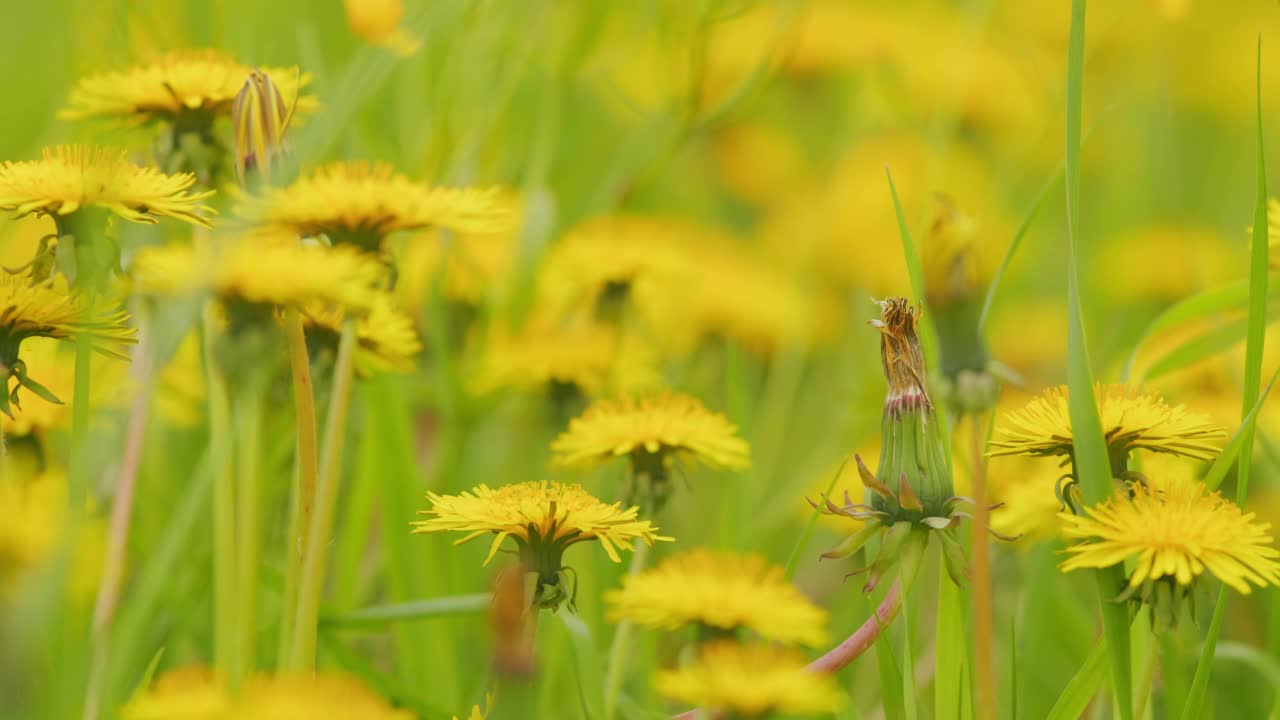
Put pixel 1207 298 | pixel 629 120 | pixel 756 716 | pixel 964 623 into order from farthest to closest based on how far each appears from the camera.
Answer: pixel 629 120
pixel 1207 298
pixel 964 623
pixel 756 716

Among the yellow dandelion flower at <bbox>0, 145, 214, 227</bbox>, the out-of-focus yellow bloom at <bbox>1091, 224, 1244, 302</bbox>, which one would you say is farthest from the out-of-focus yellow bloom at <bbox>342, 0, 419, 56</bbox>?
the out-of-focus yellow bloom at <bbox>1091, 224, 1244, 302</bbox>

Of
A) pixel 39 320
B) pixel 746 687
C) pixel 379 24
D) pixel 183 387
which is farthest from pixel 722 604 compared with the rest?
pixel 183 387

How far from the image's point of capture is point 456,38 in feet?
3.16

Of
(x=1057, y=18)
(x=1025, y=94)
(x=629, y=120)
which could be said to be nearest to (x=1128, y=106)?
(x=1057, y=18)

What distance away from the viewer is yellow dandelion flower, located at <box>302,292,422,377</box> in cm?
57

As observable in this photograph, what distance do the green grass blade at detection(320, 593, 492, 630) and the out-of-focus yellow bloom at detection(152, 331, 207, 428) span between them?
0.90 ft

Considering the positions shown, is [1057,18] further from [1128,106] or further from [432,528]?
[432,528]

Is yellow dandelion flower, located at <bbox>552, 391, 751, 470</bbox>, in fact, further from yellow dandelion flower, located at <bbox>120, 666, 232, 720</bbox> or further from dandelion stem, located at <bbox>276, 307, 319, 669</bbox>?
yellow dandelion flower, located at <bbox>120, 666, 232, 720</bbox>

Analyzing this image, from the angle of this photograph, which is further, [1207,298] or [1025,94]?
[1025,94]

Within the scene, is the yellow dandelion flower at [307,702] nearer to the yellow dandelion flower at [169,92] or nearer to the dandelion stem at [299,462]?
the dandelion stem at [299,462]

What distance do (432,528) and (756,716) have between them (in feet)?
0.46

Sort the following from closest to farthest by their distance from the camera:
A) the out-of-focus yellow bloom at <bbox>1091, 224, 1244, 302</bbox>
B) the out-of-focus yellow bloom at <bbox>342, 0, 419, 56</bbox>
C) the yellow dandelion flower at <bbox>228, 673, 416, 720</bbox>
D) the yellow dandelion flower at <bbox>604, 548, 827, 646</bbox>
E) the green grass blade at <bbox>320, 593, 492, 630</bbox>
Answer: the yellow dandelion flower at <bbox>228, 673, 416, 720</bbox> → the yellow dandelion flower at <bbox>604, 548, 827, 646</bbox> → the green grass blade at <bbox>320, 593, 492, 630</bbox> → the out-of-focus yellow bloom at <bbox>342, 0, 419, 56</bbox> → the out-of-focus yellow bloom at <bbox>1091, 224, 1244, 302</bbox>

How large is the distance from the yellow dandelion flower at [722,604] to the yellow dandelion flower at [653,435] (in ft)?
0.34

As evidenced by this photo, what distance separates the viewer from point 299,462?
1.66 feet
